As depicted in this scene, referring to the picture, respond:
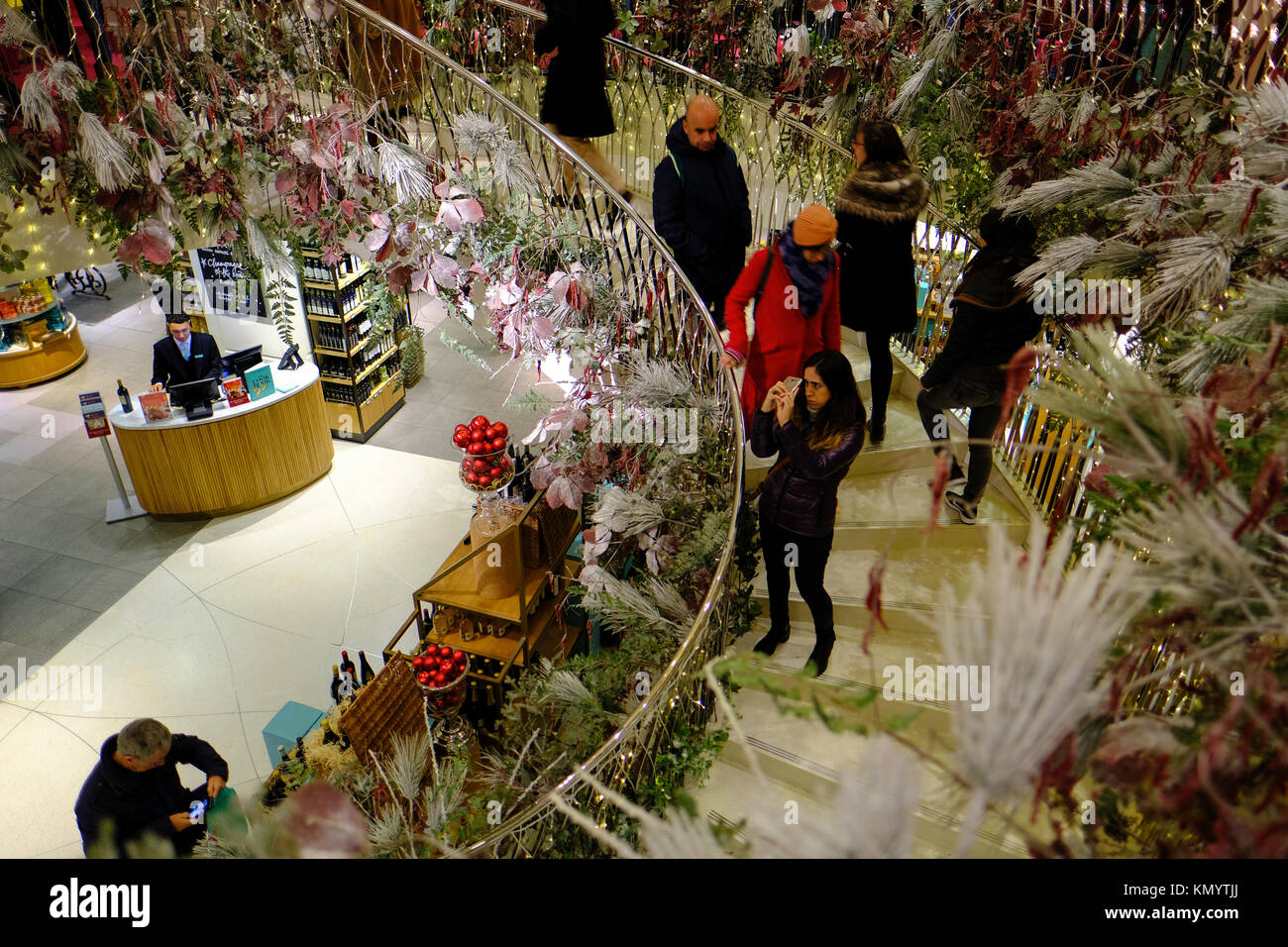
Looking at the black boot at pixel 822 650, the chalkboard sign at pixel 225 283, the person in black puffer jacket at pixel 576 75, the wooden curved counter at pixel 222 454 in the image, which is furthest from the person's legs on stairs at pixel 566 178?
the chalkboard sign at pixel 225 283

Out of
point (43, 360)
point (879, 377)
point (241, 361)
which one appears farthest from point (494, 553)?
point (43, 360)

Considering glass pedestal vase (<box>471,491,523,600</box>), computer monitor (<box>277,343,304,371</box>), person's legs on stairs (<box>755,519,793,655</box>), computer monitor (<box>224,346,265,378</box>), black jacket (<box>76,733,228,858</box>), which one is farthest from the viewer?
computer monitor (<box>277,343,304,371</box>)

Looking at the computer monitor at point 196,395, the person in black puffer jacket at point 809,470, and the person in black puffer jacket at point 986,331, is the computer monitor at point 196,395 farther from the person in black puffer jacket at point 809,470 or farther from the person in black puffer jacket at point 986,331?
the person in black puffer jacket at point 986,331

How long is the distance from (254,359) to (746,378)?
5.19 metres

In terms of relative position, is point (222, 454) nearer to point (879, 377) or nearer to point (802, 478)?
point (879, 377)

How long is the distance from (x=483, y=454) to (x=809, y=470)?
2336mm

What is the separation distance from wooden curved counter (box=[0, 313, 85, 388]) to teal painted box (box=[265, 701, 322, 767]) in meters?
6.69

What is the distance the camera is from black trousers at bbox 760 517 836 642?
10.1ft

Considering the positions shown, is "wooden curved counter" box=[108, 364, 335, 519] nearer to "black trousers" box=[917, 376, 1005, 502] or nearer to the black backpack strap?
the black backpack strap

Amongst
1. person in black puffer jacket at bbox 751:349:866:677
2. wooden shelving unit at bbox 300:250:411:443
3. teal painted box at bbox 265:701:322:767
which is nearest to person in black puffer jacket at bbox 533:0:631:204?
person in black puffer jacket at bbox 751:349:866:677

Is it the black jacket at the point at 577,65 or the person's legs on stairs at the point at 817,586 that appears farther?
the black jacket at the point at 577,65

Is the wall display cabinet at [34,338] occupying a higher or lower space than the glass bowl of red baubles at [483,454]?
lower

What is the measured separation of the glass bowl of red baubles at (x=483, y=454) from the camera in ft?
15.5
